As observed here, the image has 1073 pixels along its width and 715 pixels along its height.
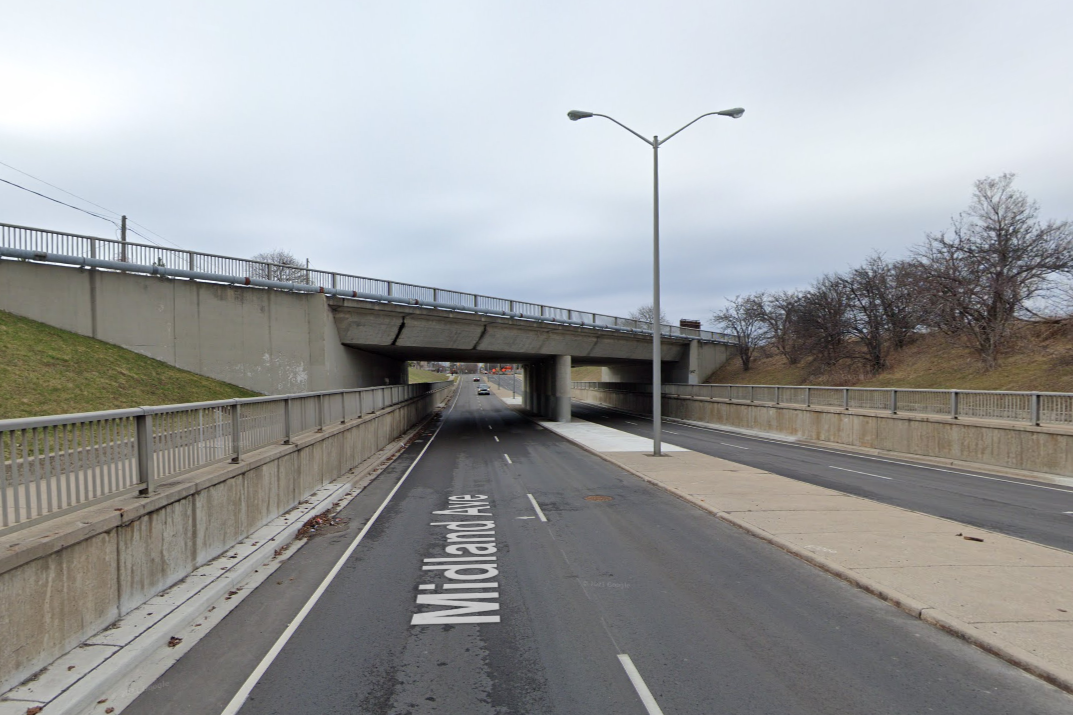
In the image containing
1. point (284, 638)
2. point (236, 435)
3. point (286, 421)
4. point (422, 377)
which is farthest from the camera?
point (422, 377)

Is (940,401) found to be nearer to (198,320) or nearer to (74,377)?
(74,377)

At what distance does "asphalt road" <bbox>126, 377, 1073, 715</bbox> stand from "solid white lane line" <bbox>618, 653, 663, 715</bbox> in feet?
0.08

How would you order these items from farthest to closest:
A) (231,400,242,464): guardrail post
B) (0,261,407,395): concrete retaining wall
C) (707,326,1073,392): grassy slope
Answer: (707,326,1073,392): grassy slope → (0,261,407,395): concrete retaining wall → (231,400,242,464): guardrail post

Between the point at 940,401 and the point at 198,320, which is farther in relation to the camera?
the point at 198,320

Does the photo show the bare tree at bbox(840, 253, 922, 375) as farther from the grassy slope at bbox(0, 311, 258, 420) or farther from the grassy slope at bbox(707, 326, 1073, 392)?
the grassy slope at bbox(0, 311, 258, 420)

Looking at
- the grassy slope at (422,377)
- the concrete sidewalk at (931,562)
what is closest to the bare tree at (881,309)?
the concrete sidewalk at (931,562)

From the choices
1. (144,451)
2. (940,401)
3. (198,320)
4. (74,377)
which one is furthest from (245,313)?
(940,401)

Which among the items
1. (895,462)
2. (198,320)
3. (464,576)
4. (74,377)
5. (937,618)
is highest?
(198,320)

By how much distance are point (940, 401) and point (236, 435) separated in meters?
22.2

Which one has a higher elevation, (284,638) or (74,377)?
(74,377)

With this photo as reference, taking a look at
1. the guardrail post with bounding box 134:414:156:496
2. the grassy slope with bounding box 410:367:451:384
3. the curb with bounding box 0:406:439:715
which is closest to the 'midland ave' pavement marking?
the curb with bounding box 0:406:439:715

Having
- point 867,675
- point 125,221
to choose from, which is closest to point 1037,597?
point 867,675

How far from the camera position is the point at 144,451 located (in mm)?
6383

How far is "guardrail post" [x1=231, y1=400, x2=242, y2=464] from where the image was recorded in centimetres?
880
